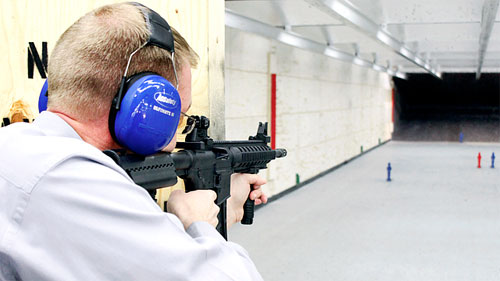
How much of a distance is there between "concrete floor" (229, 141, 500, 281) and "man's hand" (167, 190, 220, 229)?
2929mm

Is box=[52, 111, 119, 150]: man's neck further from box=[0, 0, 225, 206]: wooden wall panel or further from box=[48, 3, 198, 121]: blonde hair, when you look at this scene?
box=[0, 0, 225, 206]: wooden wall panel

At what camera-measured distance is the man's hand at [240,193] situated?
1.68 meters

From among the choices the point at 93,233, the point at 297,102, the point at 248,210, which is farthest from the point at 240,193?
the point at 297,102

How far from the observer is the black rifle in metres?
1.15

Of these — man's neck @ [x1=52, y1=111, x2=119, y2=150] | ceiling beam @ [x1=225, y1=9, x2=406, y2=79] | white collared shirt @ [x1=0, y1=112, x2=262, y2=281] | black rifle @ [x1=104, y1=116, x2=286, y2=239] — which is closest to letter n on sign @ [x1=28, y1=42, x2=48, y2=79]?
black rifle @ [x1=104, y1=116, x2=286, y2=239]

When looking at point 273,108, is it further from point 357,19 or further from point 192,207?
point 192,207

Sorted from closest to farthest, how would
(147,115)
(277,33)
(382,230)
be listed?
(147,115), (382,230), (277,33)

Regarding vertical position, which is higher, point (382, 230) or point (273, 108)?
point (273, 108)

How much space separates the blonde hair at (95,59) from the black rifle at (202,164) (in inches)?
7.4

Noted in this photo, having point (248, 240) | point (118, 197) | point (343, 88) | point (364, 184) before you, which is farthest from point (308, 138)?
point (118, 197)

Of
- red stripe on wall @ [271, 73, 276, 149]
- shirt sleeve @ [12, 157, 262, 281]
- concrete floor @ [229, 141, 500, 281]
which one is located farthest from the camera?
red stripe on wall @ [271, 73, 276, 149]

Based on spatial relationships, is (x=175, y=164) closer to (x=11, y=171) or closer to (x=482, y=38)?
(x=11, y=171)

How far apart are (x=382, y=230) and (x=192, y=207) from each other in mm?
4478

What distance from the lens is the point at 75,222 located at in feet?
2.30
